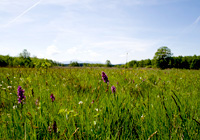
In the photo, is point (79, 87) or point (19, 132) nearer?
point (19, 132)

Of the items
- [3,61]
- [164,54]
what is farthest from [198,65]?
[3,61]

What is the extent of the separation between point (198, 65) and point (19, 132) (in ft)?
376

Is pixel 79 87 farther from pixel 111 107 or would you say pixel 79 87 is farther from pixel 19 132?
pixel 19 132

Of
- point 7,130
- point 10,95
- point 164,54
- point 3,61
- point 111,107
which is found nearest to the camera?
point 7,130

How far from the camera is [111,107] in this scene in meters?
1.94

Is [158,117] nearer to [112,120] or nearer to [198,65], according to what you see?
[112,120]

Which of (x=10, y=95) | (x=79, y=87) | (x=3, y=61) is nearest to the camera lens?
(x=10, y=95)

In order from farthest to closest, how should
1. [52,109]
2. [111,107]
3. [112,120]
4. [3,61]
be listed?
[3,61], [52,109], [111,107], [112,120]

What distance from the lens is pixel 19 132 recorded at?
1.51m

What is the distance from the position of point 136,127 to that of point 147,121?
16 cm

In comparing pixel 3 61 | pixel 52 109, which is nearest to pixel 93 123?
pixel 52 109

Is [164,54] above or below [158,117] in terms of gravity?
above

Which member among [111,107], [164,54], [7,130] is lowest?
[7,130]

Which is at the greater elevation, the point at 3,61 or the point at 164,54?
the point at 164,54
